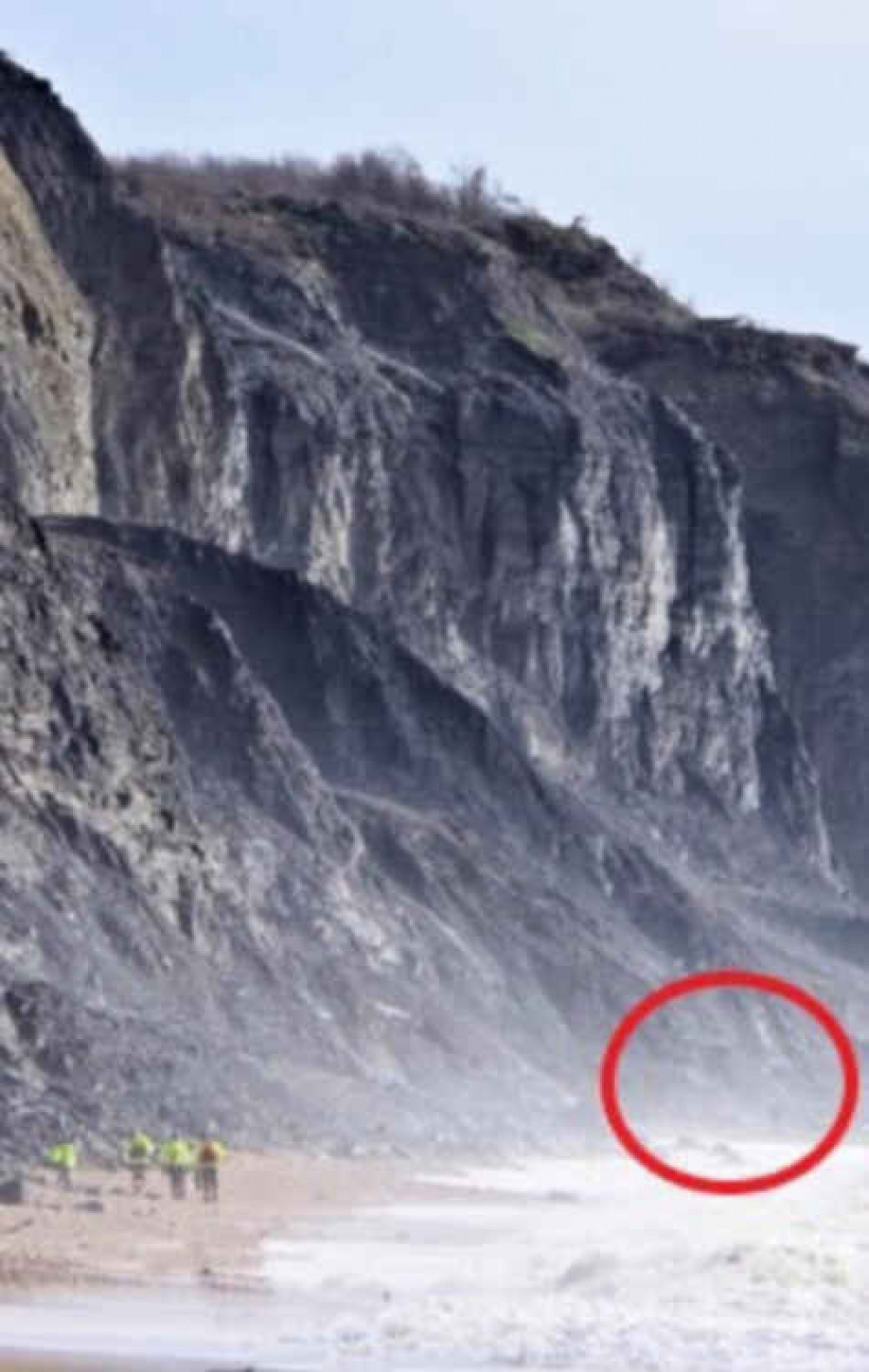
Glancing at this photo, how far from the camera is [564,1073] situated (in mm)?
74375

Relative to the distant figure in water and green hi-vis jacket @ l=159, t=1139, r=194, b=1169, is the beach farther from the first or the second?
green hi-vis jacket @ l=159, t=1139, r=194, b=1169

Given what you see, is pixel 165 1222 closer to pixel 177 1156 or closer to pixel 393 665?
pixel 177 1156

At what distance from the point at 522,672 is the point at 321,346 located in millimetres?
9607

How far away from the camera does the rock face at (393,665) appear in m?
61.9

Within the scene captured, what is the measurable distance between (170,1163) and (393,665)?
43.8 meters

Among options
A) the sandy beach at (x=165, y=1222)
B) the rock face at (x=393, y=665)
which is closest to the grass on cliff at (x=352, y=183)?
Answer: the rock face at (x=393, y=665)

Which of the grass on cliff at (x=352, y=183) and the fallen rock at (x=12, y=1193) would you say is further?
the grass on cliff at (x=352, y=183)

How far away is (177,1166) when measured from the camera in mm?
42750

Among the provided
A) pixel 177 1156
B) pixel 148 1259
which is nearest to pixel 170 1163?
pixel 177 1156

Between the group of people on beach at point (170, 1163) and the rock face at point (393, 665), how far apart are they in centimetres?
145

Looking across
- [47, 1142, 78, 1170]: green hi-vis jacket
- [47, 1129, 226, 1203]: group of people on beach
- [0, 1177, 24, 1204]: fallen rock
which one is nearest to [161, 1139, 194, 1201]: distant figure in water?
[47, 1129, 226, 1203]: group of people on beach

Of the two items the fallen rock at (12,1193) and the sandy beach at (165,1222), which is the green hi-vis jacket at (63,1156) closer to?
the sandy beach at (165,1222)

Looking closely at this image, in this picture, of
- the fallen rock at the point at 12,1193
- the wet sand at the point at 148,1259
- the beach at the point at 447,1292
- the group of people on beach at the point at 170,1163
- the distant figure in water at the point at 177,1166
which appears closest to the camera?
the wet sand at the point at 148,1259

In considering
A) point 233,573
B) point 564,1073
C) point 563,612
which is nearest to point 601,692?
point 563,612
